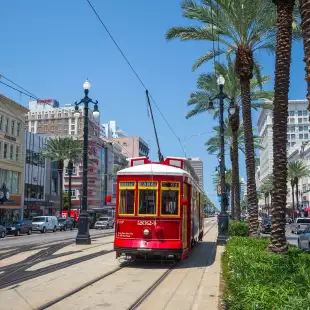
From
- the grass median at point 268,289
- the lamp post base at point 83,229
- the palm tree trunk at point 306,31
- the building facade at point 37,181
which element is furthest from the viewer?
the building facade at point 37,181

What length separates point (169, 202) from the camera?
547 inches

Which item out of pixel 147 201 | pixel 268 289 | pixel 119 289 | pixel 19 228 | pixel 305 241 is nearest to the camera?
pixel 268 289

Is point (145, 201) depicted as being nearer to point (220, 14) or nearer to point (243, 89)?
point (243, 89)

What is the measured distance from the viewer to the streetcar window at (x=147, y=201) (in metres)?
13.8

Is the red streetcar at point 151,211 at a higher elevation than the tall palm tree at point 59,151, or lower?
lower

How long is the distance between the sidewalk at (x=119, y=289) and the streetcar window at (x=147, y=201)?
1.82 metres

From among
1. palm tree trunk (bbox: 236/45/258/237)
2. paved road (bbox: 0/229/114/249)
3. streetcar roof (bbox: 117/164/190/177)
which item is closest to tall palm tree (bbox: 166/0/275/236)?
palm tree trunk (bbox: 236/45/258/237)

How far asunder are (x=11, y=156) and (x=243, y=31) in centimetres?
4487

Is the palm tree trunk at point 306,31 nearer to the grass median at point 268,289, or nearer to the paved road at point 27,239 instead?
the grass median at point 268,289

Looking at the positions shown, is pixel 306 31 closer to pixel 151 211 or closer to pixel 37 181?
pixel 151 211

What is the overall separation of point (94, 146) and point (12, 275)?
315 ft

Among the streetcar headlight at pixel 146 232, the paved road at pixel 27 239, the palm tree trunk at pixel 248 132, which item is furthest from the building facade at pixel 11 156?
the streetcar headlight at pixel 146 232

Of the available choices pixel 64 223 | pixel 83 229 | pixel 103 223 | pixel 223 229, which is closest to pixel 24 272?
pixel 83 229

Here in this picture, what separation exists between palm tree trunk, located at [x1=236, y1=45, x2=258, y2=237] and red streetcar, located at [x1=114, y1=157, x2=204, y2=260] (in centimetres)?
462
